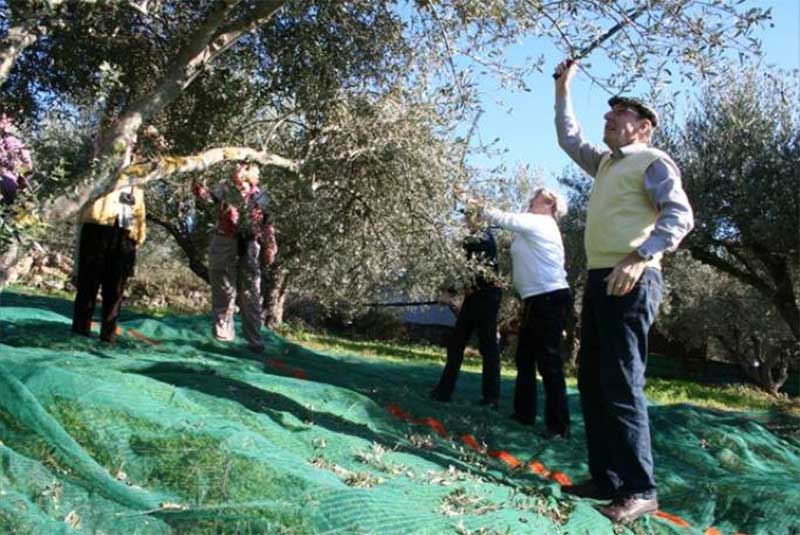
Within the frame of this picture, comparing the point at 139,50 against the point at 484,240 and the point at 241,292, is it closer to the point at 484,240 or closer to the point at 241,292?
the point at 241,292

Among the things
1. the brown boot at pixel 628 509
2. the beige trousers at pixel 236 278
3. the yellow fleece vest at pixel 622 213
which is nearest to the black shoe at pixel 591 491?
the brown boot at pixel 628 509

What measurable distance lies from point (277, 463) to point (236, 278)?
4.46m

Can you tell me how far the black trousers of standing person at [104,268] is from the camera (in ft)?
21.7

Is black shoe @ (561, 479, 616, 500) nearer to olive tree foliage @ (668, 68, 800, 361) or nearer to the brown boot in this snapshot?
the brown boot

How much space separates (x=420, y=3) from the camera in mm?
5672

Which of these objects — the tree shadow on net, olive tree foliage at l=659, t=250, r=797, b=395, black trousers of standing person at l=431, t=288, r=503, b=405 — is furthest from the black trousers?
olive tree foliage at l=659, t=250, r=797, b=395

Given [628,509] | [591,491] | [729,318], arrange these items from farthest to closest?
[729,318]
[591,491]
[628,509]

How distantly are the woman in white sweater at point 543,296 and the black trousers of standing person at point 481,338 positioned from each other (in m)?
0.58

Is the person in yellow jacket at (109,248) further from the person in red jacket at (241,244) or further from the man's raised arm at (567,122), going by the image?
the man's raised arm at (567,122)

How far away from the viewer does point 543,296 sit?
20.5ft

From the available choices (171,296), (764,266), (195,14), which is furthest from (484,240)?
(171,296)

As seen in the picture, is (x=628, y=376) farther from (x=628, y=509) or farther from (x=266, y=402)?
(x=266, y=402)

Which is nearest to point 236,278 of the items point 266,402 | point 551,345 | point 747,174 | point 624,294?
point 266,402

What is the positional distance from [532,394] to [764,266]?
1119 centimetres
